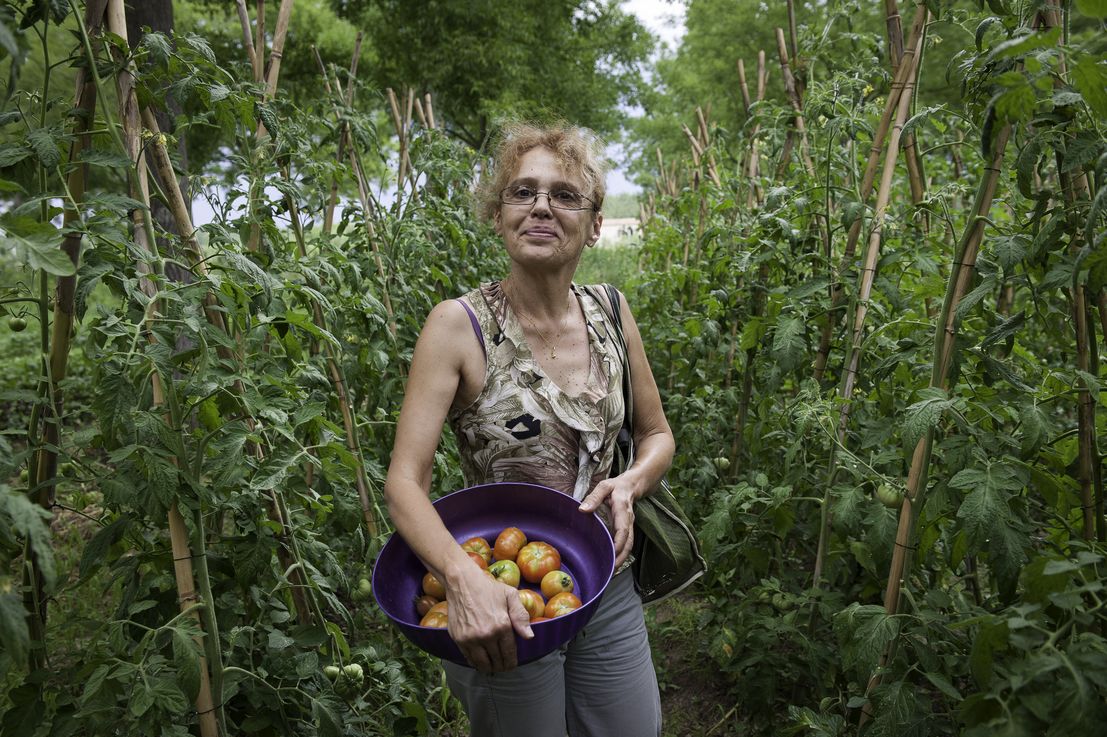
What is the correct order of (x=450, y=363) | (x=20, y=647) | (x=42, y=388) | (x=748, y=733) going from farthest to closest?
1. (x=748, y=733)
2. (x=450, y=363)
3. (x=42, y=388)
4. (x=20, y=647)

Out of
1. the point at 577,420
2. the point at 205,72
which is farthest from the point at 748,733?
the point at 205,72

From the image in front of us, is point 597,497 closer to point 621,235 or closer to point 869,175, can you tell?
point 869,175

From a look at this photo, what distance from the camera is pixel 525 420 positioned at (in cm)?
183

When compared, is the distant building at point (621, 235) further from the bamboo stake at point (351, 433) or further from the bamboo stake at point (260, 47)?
the bamboo stake at point (260, 47)

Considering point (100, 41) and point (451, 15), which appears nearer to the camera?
point (100, 41)

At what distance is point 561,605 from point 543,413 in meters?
0.47

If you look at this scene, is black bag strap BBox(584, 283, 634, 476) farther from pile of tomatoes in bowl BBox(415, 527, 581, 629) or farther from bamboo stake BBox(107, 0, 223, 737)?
bamboo stake BBox(107, 0, 223, 737)

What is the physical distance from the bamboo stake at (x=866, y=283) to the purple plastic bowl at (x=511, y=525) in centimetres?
83

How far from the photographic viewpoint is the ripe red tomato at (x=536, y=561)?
5.53ft

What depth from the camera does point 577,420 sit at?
1863mm

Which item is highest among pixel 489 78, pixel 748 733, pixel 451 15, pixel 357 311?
pixel 451 15

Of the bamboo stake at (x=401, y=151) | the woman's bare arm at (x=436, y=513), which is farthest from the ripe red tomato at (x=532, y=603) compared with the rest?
the bamboo stake at (x=401, y=151)

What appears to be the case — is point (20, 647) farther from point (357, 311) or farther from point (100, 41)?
point (357, 311)

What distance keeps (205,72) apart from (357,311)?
1.15m
